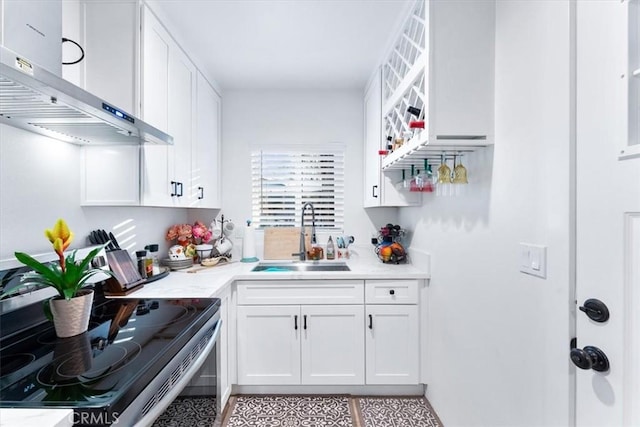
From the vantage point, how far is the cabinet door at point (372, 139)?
221cm

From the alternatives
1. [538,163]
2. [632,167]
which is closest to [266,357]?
[538,163]

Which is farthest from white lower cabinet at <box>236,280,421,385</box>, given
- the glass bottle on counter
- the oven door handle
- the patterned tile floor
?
the oven door handle

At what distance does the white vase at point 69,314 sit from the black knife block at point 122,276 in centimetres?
38

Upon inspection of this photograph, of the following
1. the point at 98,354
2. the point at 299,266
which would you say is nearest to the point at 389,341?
the point at 299,266

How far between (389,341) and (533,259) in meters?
1.24

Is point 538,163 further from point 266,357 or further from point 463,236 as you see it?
point 266,357

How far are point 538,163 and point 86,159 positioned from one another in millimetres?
2044

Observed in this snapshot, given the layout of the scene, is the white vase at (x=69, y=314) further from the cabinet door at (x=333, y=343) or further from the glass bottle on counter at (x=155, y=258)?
the cabinet door at (x=333, y=343)

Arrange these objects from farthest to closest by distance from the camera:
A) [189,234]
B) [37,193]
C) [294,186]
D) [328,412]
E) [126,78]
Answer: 1. [294,186]
2. [189,234]
3. [328,412]
4. [126,78]
5. [37,193]

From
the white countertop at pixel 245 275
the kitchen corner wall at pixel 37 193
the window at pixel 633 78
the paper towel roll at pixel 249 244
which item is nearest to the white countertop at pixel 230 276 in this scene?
the white countertop at pixel 245 275

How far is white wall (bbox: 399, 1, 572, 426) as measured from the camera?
3.06 feet

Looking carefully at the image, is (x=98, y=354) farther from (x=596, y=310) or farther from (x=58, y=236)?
(x=596, y=310)

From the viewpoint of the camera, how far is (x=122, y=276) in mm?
1541

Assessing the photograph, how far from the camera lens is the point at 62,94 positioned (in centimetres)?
86
